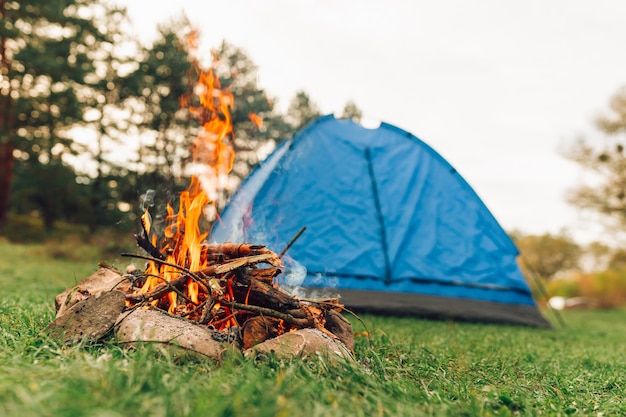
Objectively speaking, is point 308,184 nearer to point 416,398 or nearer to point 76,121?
point 416,398

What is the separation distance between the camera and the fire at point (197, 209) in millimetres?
3055

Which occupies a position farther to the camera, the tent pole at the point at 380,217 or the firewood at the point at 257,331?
the tent pole at the point at 380,217

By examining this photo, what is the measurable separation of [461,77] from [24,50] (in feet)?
54.0

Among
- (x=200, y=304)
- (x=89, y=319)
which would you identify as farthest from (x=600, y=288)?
(x=89, y=319)

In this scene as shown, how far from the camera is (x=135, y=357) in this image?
2023mm

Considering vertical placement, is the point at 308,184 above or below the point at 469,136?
below

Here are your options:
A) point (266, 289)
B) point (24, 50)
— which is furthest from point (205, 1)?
point (24, 50)

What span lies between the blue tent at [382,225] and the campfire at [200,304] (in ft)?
6.36

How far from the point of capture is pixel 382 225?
5.91m

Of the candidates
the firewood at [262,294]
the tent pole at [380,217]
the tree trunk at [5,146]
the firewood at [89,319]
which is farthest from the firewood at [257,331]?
the tree trunk at [5,146]

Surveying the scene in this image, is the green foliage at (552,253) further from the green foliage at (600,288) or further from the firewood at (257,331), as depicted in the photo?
the firewood at (257,331)

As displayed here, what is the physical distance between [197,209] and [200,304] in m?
0.78

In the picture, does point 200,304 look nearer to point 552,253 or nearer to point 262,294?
point 262,294

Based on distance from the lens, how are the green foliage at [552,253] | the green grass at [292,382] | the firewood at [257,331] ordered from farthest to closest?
1. the green foliage at [552,253]
2. the firewood at [257,331]
3. the green grass at [292,382]
